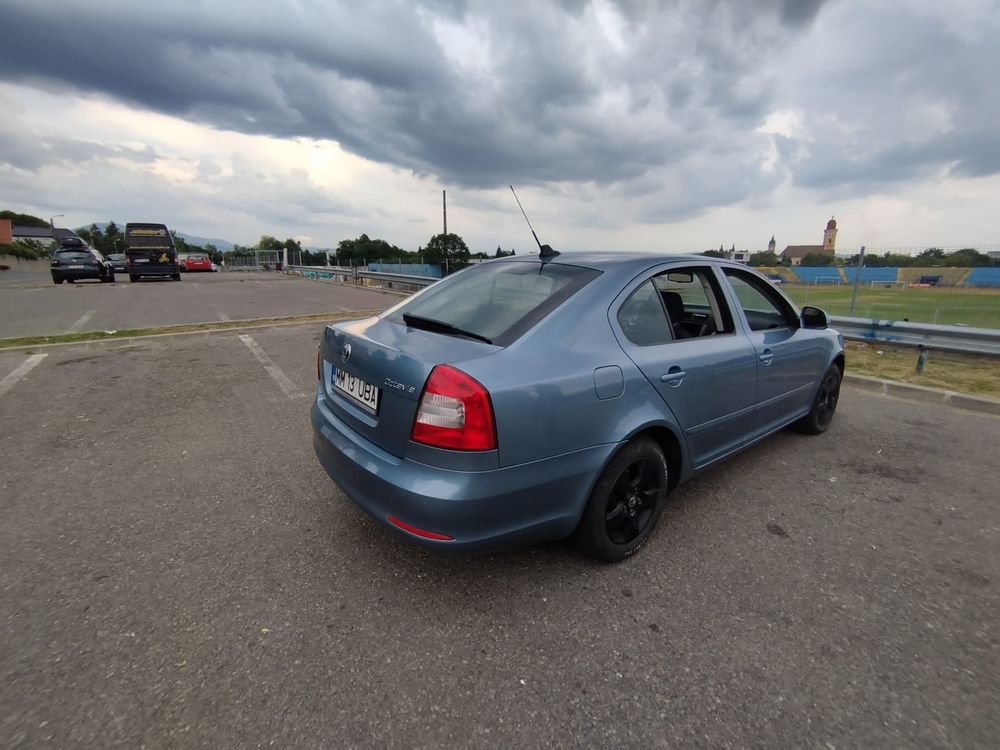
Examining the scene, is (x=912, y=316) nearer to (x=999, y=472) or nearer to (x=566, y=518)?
(x=999, y=472)

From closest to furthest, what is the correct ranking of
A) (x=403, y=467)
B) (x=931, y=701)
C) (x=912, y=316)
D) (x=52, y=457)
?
1. (x=931, y=701)
2. (x=403, y=467)
3. (x=52, y=457)
4. (x=912, y=316)

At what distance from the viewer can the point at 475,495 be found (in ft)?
6.26

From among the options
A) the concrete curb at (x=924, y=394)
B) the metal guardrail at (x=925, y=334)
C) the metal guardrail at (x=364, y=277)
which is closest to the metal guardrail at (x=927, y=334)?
the metal guardrail at (x=925, y=334)

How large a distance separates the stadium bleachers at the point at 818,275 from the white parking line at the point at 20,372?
13796 mm

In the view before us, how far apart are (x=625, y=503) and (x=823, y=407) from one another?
295 centimetres

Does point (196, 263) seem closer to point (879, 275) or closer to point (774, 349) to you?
point (879, 275)

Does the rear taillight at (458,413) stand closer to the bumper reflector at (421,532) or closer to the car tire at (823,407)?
the bumper reflector at (421,532)

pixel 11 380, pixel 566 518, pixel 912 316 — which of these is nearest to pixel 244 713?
pixel 566 518

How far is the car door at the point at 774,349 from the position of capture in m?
3.31

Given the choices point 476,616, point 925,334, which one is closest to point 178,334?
point 476,616

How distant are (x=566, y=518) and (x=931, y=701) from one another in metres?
1.43

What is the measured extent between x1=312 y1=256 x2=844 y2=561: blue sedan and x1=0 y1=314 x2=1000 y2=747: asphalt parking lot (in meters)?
0.38

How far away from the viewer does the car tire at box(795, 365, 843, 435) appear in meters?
4.18

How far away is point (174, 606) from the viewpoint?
210 centimetres
